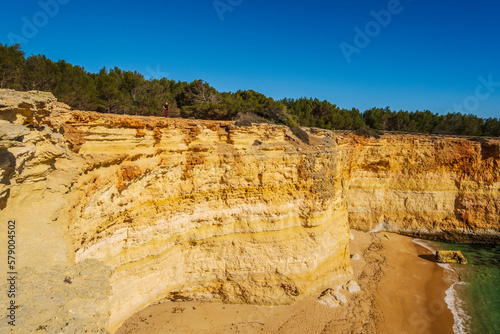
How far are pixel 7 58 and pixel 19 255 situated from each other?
50.8 ft

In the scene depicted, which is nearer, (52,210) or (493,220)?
(52,210)

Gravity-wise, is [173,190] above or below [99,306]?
above

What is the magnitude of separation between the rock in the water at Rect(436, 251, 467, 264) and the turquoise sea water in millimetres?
464

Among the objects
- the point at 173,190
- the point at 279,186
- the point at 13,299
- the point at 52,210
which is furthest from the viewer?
the point at 279,186

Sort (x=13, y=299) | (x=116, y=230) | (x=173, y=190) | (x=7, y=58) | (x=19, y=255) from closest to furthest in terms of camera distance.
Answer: (x=13, y=299)
(x=19, y=255)
(x=116, y=230)
(x=173, y=190)
(x=7, y=58)

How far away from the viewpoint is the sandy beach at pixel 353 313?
10070 millimetres

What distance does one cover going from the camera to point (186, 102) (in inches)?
958

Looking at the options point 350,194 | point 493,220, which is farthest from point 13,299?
point 493,220

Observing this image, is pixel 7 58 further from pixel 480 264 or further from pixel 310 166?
pixel 480 264

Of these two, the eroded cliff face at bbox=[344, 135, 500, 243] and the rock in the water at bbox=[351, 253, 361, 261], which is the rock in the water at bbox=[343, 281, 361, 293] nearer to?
the rock in the water at bbox=[351, 253, 361, 261]

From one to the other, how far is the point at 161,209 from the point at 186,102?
54.0ft

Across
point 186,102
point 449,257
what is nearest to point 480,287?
point 449,257

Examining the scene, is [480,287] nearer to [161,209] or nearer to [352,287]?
[352,287]

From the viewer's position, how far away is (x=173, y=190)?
10.3 m
